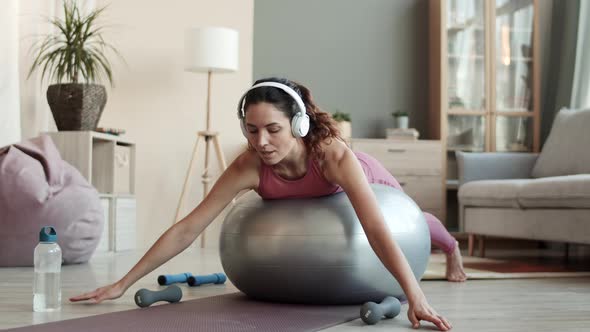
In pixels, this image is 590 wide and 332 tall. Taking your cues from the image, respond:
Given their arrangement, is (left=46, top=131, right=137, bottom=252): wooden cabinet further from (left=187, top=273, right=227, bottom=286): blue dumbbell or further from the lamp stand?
(left=187, top=273, right=227, bottom=286): blue dumbbell

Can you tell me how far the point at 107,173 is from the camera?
5.11m

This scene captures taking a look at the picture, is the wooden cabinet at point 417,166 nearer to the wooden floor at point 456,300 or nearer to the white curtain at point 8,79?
the wooden floor at point 456,300

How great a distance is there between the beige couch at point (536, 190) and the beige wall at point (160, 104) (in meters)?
1.84

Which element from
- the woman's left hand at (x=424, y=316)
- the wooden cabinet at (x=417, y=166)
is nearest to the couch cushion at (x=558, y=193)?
the wooden cabinet at (x=417, y=166)

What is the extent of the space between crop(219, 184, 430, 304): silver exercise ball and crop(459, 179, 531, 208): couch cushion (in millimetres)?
1928

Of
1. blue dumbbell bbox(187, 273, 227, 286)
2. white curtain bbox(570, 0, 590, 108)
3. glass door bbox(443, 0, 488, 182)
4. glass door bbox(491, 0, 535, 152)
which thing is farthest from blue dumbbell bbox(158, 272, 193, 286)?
white curtain bbox(570, 0, 590, 108)

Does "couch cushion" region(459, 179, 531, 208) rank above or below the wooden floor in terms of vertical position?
above

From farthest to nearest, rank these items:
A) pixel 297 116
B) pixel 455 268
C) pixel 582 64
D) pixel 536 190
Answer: pixel 582 64 < pixel 536 190 < pixel 455 268 < pixel 297 116

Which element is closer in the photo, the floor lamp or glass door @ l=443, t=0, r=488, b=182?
the floor lamp

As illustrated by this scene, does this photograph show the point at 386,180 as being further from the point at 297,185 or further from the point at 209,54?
the point at 209,54

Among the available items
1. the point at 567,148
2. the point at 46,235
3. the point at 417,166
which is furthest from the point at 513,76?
the point at 46,235

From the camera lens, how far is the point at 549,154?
16.3 ft

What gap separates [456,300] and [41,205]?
85.8 inches

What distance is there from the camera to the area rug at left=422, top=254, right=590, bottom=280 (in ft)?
11.7
